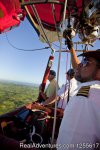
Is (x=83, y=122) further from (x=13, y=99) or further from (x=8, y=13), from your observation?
(x=13, y=99)

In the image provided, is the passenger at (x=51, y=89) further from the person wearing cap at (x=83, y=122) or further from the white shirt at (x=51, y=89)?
the person wearing cap at (x=83, y=122)

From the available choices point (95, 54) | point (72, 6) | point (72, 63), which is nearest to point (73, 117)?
point (95, 54)

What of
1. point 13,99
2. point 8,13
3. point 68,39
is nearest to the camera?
point 8,13

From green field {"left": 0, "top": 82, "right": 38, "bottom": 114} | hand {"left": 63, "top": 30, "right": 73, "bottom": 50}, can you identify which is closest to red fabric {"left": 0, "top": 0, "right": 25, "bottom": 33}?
hand {"left": 63, "top": 30, "right": 73, "bottom": 50}

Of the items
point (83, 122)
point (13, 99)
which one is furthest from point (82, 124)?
point (13, 99)

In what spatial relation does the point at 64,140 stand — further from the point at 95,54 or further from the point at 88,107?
the point at 95,54

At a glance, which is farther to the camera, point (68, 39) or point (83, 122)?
point (68, 39)

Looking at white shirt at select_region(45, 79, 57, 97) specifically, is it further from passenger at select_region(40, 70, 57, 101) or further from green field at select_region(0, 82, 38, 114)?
green field at select_region(0, 82, 38, 114)

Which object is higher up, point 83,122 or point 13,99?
point 83,122
